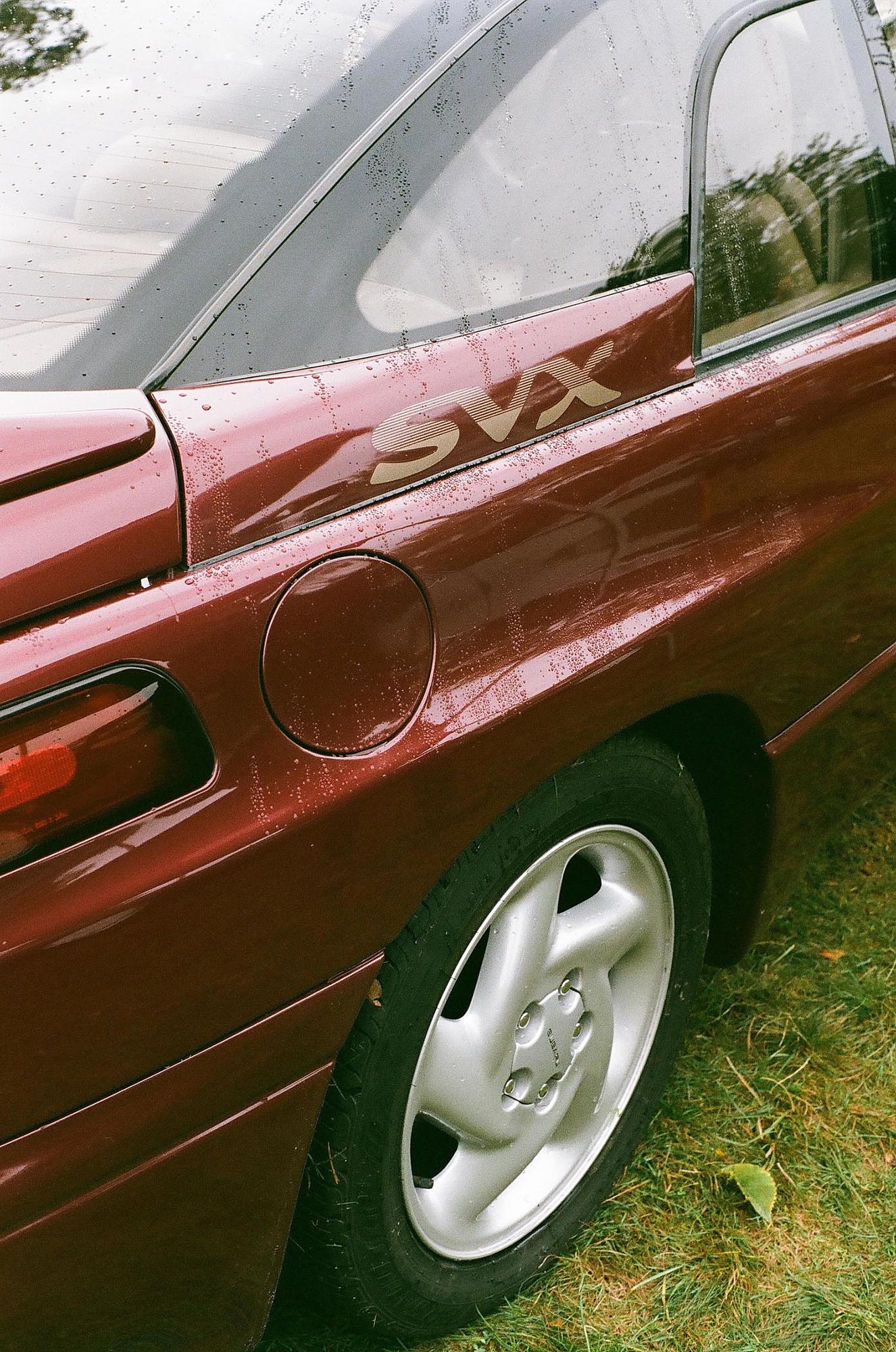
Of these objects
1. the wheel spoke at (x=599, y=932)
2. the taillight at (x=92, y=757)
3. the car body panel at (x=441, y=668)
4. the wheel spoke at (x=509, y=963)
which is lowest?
the wheel spoke at (x=599, y=932)

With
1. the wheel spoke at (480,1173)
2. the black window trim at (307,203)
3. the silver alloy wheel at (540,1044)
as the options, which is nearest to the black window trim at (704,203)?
the black window trim at (307,203)

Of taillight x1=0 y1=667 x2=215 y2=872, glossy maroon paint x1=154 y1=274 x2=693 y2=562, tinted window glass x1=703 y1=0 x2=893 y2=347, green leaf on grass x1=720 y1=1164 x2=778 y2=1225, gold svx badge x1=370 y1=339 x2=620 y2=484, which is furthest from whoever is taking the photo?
green leaf on grass x1=720 y1=1164 x2=778 y2=1225

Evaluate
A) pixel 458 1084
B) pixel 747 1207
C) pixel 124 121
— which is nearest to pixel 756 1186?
pixel 747 1207

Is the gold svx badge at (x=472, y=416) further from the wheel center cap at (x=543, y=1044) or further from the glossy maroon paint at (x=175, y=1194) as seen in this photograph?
the wheel center cap at (x=543, y=1044)

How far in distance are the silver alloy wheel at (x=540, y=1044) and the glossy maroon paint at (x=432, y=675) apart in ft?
0.74

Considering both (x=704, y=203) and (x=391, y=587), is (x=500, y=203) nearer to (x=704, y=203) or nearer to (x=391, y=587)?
(x=704, y=203)

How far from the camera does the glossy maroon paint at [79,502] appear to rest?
98 centimetres

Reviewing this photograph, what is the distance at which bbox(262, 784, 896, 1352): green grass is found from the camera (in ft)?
5.55

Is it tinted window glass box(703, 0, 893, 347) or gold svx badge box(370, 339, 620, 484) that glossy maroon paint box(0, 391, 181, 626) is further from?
tinted window glass box(703, 0, 893, 347)

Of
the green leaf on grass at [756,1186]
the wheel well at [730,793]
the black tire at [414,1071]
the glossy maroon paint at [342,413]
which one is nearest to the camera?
the glossy maroon paint at [342,413]

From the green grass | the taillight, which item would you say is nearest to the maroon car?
the taillight

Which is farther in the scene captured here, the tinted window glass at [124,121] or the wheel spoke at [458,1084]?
the wheel spoke at [458,1084]

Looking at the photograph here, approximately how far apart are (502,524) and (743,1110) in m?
1.27

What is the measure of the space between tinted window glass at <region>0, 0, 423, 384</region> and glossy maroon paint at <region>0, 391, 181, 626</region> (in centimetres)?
19
